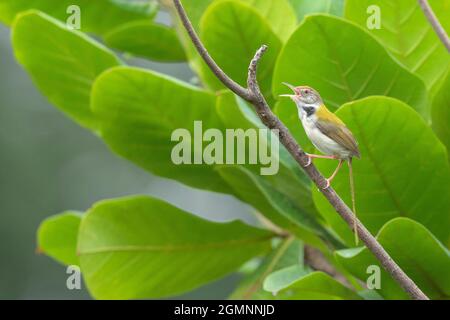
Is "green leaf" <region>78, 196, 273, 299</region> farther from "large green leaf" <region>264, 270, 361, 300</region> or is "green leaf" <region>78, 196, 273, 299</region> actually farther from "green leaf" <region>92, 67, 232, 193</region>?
"large green leaf" <region>264, 270, 361, 300</region>

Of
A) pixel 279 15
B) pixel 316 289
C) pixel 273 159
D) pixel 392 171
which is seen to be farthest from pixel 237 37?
pixel 316 289

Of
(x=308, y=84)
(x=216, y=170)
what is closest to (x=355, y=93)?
(x=308, y=84)

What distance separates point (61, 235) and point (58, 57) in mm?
558

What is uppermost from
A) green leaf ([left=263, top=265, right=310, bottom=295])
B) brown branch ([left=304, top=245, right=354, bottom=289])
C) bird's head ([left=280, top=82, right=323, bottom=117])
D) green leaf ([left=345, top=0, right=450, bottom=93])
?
green leaf ([left=345, top=0, right=450, bottom=93])

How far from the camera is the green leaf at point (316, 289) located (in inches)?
72.3

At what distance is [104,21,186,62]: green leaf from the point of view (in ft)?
8.55

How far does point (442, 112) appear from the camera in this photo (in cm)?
194

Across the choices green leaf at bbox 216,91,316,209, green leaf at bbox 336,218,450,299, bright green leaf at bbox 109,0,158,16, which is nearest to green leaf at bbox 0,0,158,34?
bright green leaf at bbox 109,0,158,16

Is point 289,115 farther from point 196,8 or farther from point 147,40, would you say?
point 147,40

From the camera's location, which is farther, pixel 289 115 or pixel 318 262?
pixel 318 262

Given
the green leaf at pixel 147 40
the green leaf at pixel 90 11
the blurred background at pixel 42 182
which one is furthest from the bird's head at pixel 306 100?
the blurred background at pixel 42 182

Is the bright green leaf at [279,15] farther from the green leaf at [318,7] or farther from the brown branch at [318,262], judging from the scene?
the brown branch at [318,262]

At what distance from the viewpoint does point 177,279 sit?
7.61ft

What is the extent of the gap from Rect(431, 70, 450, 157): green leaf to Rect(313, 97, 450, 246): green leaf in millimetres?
121
